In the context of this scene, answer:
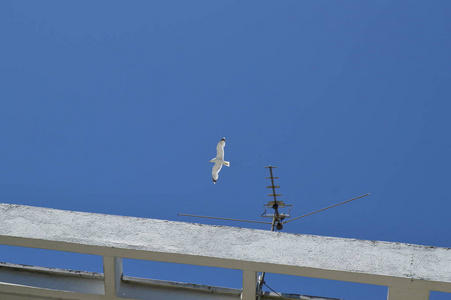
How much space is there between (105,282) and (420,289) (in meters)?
1.22

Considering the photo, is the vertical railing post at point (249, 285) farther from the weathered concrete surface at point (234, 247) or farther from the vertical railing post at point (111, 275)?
the vertical railing post at point (111, 275)

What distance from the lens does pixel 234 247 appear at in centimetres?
248

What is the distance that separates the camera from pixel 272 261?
7.61ft

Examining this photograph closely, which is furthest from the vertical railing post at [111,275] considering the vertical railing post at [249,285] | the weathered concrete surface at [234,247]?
the vertical railing post at [249,285]

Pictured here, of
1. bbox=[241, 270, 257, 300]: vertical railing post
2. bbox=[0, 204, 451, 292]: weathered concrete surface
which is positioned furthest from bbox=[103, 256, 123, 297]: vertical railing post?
bbox=[241, 270, 257, 300]: vertical railing post

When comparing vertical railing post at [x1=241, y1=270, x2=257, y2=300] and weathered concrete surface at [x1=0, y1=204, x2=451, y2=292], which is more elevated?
weathered concrete surface at [x1=0, y1=204, x2=451, y2=292]

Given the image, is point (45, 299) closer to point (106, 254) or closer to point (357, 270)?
point (106, 254)

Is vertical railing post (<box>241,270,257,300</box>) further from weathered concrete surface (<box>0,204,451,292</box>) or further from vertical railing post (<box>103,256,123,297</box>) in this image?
vertical railing post (<box>103,256,123,297</box>)

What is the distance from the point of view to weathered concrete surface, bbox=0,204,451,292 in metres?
2.29

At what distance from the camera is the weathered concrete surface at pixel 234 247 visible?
2.29 meters

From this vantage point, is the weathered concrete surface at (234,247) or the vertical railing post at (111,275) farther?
the vertical railing post at (111,275)

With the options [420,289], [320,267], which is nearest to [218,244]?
[320,267]

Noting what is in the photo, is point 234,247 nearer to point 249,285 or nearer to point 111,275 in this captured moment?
point 249,285

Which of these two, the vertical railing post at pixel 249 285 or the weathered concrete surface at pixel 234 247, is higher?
the weathered concrete surface at pixel 234 247
